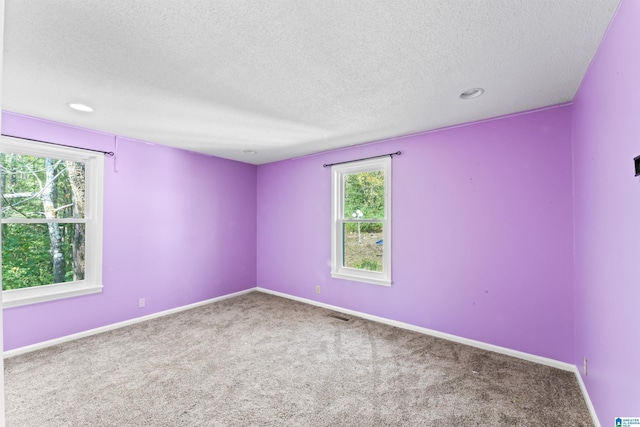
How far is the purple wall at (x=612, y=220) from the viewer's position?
63.6 inches

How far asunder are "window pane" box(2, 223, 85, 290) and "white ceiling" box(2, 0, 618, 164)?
1.20m

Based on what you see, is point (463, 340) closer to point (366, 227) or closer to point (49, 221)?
point (366, 227)

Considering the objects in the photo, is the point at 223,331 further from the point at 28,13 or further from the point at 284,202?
the point at 28,13

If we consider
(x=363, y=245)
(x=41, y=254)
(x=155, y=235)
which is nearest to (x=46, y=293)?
(x=41, y=254)

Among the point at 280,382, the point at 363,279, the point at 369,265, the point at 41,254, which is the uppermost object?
the point at 41,254

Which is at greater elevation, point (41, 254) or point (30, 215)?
point (30, 215)

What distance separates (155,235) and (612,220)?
4460 mm

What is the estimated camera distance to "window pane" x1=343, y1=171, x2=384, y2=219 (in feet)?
13.6

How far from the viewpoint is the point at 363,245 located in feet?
14.3

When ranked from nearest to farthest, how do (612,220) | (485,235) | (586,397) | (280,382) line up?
1. (612,220)
2. (586,397)
3. (280,382)
4. (485,235)

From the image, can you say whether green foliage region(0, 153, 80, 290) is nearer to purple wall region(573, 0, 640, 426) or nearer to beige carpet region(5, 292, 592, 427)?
beige carpet region(5, 292, 592, 427)

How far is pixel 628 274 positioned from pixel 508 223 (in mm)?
1458

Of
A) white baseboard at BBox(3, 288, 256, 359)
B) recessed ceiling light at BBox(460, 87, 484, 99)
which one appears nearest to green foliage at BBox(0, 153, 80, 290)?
white baseboard at BBox(3, 288, 256, 359)

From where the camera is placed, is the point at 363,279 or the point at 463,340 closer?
the point at 463,340
